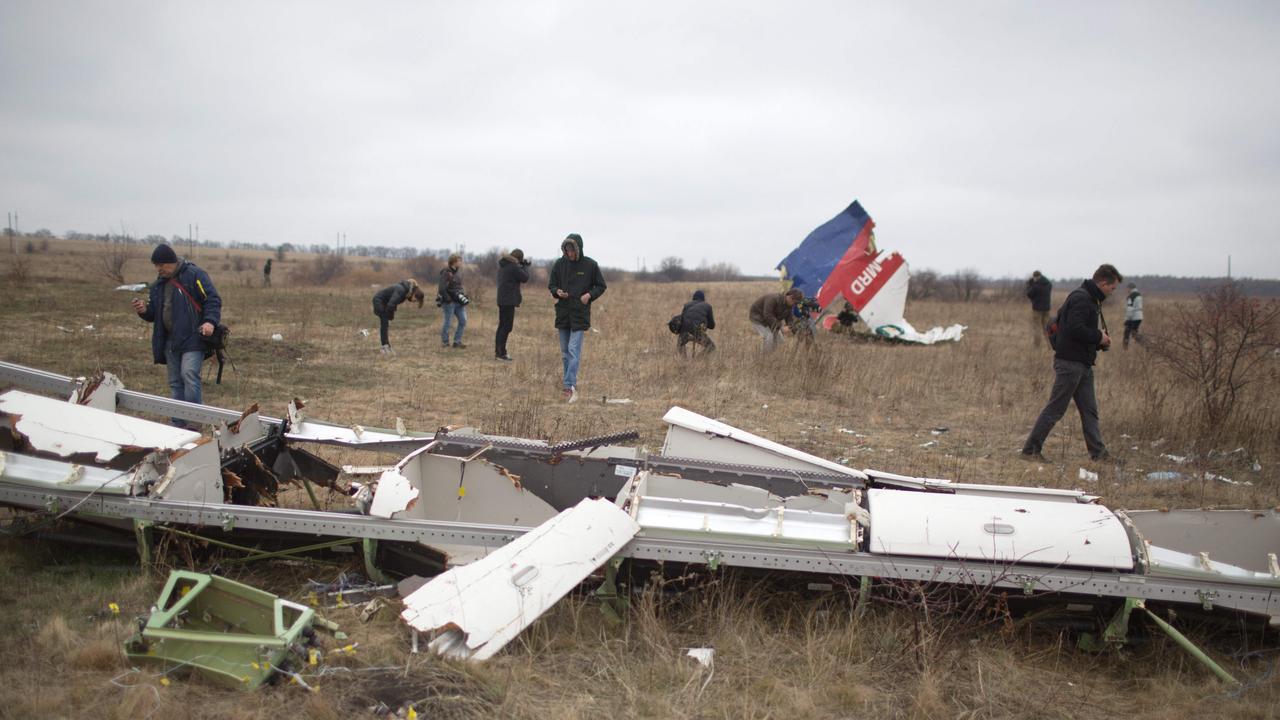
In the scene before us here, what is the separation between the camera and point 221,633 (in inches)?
121

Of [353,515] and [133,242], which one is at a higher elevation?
[133,242]

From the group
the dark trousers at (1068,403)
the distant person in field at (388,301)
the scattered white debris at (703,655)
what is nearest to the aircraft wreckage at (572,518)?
the scattered white debris at (703,655)

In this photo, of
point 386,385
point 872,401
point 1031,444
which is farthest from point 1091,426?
point 386,385

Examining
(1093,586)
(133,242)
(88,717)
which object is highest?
(133,242)

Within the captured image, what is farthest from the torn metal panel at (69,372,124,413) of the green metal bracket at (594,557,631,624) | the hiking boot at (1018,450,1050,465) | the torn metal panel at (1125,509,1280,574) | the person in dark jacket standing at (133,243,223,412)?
the hiking boot at (1018,450,1050,465)

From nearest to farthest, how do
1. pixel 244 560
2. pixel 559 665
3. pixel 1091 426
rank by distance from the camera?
pixel 559 665 < pixel 244 560 < pixel 1091 426

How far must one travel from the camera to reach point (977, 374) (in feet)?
37.3

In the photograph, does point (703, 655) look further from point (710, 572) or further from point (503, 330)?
point (503, 330)

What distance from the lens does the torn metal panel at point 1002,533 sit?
3.34 meters

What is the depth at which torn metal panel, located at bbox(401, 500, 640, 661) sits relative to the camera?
9.92 ft

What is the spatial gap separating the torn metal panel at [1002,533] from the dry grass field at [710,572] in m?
0.25

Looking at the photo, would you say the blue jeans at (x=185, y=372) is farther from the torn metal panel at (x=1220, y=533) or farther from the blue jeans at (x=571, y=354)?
the torn metal panel at (x=1220, y=533)

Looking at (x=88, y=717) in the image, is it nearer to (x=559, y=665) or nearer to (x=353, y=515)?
(x=353, y=515)

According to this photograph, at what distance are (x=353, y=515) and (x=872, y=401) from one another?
23.3ft
